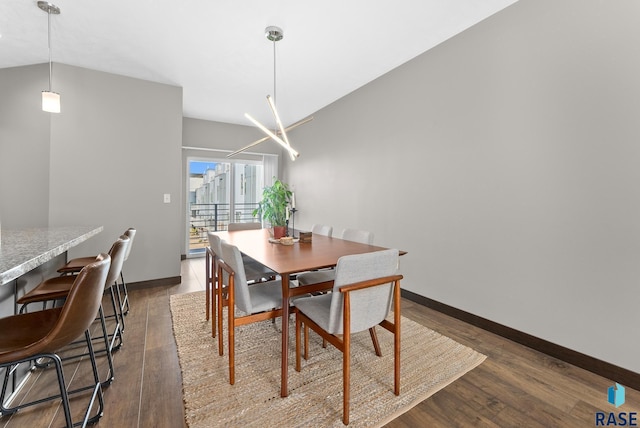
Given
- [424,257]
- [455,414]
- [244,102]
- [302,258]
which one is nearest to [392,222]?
[424,257]

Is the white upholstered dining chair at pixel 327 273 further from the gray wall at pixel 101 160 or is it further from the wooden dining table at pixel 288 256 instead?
the gray wall at pixel 101 160

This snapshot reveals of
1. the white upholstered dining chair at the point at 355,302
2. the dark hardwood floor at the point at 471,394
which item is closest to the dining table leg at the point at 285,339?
the white upholstered dining chair at the point at 355,302

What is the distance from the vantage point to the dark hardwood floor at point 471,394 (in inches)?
59.2

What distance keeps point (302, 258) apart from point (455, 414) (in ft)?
4.06

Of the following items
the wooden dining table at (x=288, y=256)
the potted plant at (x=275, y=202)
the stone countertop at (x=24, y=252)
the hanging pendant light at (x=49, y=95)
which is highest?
the hanging pendant light at (x=49, y=95)

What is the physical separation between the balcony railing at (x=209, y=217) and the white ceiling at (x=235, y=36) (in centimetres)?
271

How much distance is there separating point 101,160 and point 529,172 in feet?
14.8

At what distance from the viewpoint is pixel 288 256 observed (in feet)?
6.33

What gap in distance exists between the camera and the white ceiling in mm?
2299

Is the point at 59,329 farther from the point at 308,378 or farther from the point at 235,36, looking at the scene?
the point at 235,36

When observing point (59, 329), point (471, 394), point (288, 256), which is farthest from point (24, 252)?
point (471, 394)

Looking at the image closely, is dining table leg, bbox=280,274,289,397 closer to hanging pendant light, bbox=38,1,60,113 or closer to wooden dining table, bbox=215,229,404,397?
wooden dining table, bbox=215,229,404,397

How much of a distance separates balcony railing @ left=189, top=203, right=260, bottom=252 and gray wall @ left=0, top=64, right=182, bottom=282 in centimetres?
195

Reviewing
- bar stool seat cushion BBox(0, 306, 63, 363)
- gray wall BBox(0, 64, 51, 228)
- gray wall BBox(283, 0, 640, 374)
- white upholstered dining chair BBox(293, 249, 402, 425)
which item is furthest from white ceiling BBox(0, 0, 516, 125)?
bar stool seat cushion BBox(0, 306, 63, 363)
